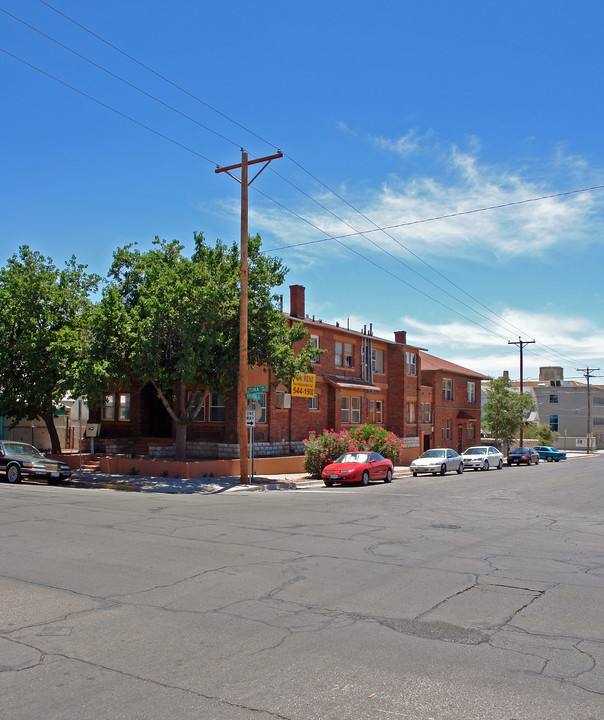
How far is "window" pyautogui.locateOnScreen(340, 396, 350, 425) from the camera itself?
122ft

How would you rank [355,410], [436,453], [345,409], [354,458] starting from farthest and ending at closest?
[355,410] → [345,409] → [436,453] → [354,458]

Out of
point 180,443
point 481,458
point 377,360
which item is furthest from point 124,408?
point 481,458

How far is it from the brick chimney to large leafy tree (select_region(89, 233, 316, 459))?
8725 mm

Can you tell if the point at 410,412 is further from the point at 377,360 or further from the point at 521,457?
the point at 521,457

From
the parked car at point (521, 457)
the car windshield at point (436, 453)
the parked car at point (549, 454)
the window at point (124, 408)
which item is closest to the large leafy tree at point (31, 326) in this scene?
the window at point (124, 408)

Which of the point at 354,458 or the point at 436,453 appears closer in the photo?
the point at 354,458

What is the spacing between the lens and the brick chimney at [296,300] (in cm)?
3497

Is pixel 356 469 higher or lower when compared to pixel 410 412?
lower

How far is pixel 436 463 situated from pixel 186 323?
1624 cm

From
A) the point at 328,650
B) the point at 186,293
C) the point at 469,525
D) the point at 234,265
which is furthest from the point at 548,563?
the point at 234,265

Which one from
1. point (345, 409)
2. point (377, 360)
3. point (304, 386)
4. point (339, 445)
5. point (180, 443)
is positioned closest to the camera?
point (180, 443)

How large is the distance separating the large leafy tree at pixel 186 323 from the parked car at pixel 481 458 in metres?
17.4

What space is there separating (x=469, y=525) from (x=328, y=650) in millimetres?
8656

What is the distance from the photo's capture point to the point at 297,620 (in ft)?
21.0
